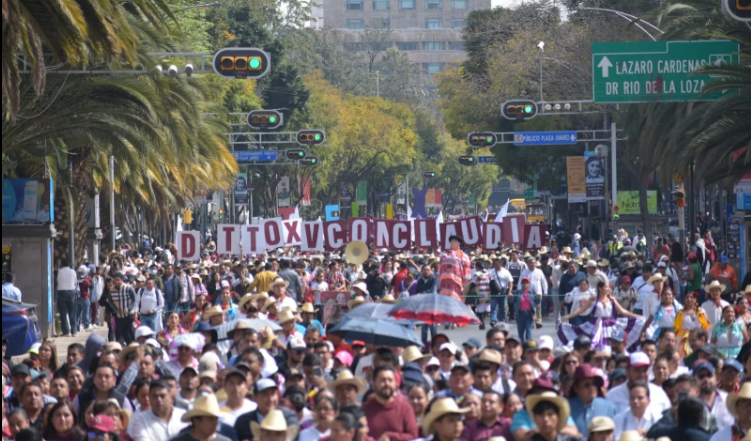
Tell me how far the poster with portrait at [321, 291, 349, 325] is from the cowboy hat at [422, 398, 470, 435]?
10.8 metres

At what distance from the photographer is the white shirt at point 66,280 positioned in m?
26.6

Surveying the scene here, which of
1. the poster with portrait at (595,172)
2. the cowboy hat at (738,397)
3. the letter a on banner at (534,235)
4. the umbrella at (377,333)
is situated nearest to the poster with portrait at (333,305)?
the umbrella at (377,333)

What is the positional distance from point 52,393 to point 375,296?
15606mm

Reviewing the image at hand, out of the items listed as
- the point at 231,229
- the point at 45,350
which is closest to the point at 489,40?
the point at 231,229

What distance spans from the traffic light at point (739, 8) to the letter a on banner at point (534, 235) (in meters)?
14.7

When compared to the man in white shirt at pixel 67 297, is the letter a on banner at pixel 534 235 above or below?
above

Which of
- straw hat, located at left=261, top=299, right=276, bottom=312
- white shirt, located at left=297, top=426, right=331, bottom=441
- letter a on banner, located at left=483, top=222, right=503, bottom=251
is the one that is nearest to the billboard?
straw hat, located at left=261, top=299, right=276, bottom=312

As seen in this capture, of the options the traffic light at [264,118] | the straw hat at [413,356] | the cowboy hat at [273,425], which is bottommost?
the cowboy hat at [273,425]

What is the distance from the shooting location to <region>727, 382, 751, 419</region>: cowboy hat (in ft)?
29.9

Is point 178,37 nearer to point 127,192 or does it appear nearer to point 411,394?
point 127,192

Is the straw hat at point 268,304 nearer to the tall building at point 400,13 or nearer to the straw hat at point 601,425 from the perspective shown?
the straw hat at point 601,425

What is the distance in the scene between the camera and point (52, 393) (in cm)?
1148

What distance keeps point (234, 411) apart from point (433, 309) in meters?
5.23

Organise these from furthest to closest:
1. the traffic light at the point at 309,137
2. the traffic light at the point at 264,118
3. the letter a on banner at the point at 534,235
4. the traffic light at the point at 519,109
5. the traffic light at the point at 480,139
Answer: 1. the traffic light at the point at 480,139
2. the traffic light at the point at 309,137
3. the traffic light at the point at 264,118
4. the traffic light at the point at 519,109
5. the letter a on banner at the point at 534,235
